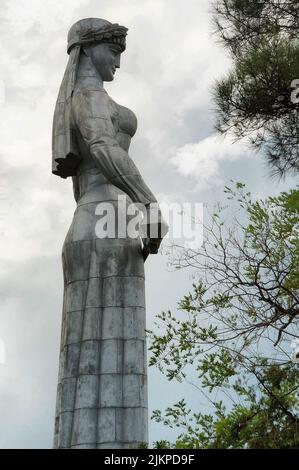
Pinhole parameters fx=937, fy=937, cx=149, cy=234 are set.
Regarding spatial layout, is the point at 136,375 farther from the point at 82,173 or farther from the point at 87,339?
the point at 82,173

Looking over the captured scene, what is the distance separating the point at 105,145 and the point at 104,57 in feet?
3.88

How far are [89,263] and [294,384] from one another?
2.43 meters

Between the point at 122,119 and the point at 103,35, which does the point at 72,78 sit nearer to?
the point at 103,35

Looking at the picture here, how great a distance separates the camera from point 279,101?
11445mm

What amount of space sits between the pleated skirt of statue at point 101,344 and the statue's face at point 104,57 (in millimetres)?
1590

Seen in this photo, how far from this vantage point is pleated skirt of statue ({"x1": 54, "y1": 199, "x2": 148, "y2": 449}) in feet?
28.9

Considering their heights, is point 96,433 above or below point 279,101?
below

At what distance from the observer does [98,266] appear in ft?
30.7

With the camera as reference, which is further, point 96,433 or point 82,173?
point 82,173

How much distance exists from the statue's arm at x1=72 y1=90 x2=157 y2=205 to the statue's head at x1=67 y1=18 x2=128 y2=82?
0.40m

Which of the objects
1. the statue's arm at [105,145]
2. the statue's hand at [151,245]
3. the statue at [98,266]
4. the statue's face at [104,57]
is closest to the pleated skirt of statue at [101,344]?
the statue at [98,266]

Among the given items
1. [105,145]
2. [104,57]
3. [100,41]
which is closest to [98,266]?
[105,145]
